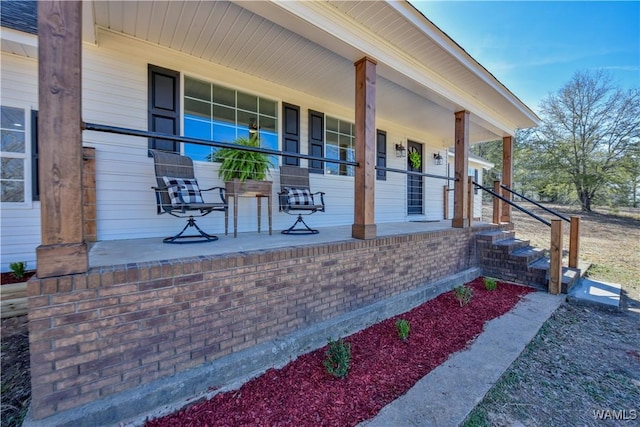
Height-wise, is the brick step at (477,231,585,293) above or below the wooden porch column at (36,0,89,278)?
below

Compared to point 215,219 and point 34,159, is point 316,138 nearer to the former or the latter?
point 215,219

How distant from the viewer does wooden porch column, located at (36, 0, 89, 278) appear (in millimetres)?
1446

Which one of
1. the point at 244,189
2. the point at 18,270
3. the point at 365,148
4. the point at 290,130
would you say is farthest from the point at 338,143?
the point at 18,270

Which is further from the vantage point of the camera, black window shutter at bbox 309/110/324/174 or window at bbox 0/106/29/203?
black window shutter at bbox 309/110/324/174

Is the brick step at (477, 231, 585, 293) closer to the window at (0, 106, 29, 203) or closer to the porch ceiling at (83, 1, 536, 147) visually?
the porch ceiling at (83, 1, 536, 147)

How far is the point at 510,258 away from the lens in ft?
14.8

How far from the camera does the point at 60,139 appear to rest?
147cm

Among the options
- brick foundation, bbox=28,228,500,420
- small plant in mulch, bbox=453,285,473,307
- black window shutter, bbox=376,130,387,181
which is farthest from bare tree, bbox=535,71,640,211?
brick foundation, bbox=28,228,500,420

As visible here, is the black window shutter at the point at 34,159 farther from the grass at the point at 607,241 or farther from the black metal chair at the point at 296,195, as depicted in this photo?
the grass at the point at 607,241

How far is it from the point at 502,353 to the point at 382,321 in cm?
110

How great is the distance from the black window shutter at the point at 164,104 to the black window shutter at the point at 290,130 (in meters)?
1.58

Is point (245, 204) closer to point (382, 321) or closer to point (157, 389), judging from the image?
point (382, 321)

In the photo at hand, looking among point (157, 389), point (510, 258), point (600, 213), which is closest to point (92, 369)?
point (157, 389)

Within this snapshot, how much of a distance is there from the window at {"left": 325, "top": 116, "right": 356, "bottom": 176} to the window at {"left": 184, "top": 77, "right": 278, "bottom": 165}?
3.87 feet
